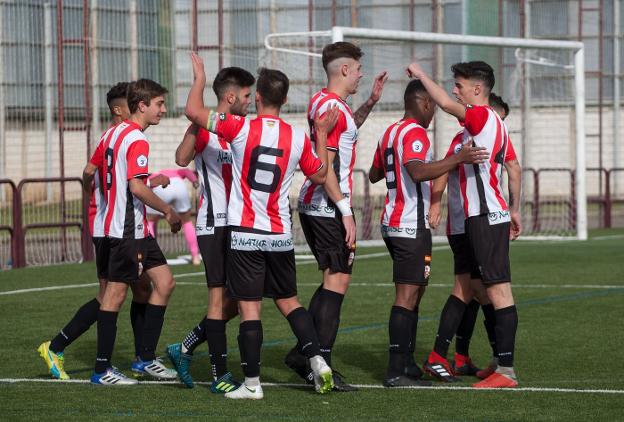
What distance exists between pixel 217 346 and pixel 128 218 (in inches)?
44.4

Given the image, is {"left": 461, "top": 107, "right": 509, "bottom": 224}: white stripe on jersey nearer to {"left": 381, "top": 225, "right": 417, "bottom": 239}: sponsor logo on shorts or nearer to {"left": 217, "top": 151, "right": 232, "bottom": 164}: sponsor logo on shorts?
{"left": 381, "top": 225, "right": 417, "bottom": 239}: sponsor logo on shorts

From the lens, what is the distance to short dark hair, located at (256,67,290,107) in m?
7.38

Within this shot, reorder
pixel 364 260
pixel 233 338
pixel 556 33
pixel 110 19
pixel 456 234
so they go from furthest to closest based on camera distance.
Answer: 1. pixel 556 33
2. pixel 110 19
3. pixel 364 260
4. pixel 233 338
5. pixel 456 234

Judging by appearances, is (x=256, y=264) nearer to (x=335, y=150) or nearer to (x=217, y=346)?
(x=217, y=346)

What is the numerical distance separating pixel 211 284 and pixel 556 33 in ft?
98.9

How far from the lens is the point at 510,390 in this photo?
7.55 meters

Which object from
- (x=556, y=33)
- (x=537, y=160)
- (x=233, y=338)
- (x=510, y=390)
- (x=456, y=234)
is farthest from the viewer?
(x=556, y=33)

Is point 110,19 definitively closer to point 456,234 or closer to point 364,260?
point 364,260

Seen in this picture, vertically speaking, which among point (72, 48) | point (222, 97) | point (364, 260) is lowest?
point (364, 260)

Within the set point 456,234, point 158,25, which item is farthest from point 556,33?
point 456,234

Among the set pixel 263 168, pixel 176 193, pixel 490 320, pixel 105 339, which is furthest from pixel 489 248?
pixel 176 193

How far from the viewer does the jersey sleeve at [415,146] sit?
7859 millimetres

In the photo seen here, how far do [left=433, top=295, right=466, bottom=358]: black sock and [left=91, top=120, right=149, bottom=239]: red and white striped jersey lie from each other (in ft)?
6.87

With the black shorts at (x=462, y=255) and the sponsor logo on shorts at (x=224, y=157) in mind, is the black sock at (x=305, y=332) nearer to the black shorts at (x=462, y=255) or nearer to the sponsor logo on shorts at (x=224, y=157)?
the sponsor logo on shorts at (x=224, y=157)
